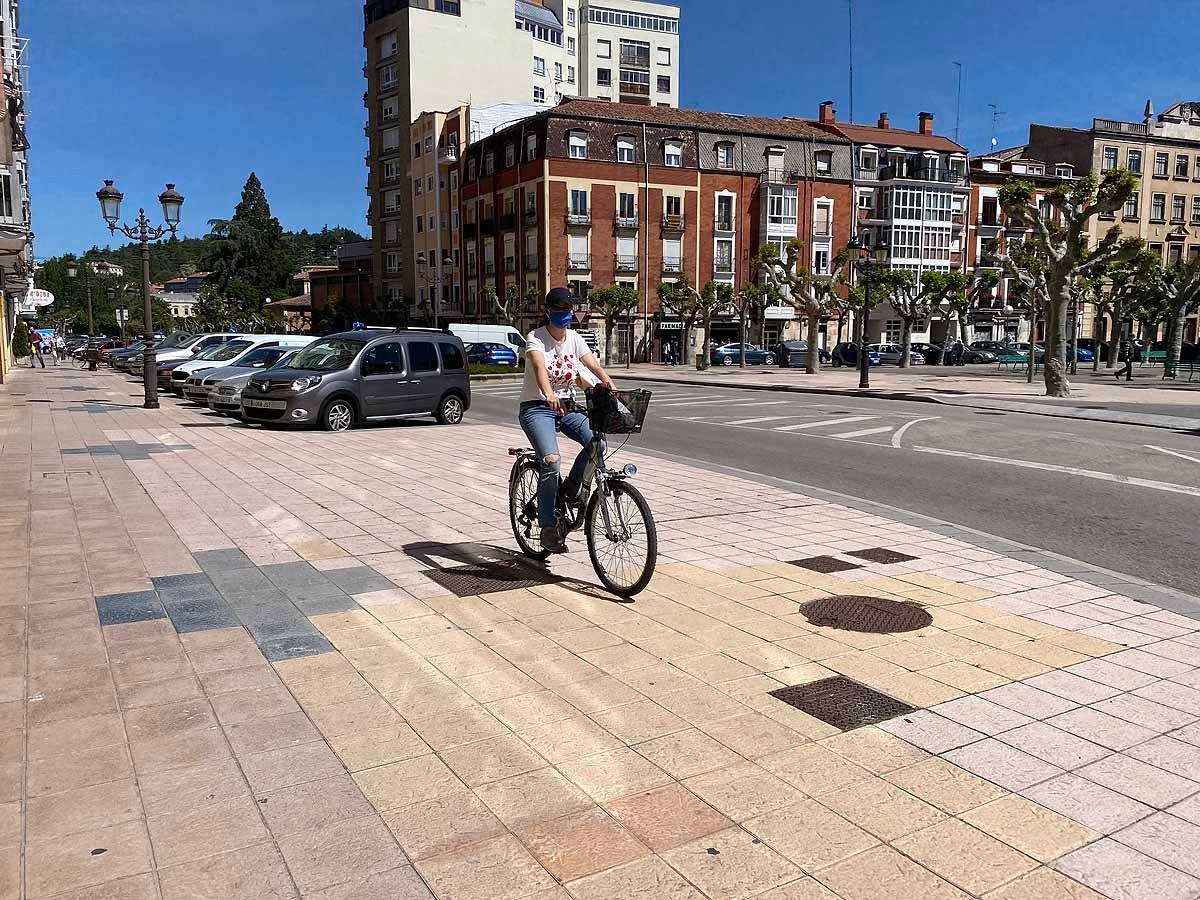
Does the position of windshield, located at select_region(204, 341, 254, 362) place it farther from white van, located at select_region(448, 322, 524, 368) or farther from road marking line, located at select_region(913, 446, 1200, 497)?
white van, located at select_region(448, 322, 524, 368)

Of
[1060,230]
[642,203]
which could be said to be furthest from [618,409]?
[642,203]

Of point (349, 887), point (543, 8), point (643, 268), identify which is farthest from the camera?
point (543, 8)

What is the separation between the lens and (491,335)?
143ft

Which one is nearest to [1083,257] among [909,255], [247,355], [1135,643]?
[247,355]

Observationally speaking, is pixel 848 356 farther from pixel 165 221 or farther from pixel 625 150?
pixel 165 221

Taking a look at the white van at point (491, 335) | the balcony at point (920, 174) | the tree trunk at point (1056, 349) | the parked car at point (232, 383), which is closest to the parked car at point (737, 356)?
the white van at point (491, 335)

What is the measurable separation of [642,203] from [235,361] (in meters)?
41.9

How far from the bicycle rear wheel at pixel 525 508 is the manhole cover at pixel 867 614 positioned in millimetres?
2038

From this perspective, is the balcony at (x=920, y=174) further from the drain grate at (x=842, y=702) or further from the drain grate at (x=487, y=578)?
the drain grate at (x=842, y=702)

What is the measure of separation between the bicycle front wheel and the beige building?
77.6m

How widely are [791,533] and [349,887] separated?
5778 millimetres

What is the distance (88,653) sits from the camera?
4727mm

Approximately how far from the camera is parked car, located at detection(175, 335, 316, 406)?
2027 cm

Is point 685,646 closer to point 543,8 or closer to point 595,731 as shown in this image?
point 595,731
